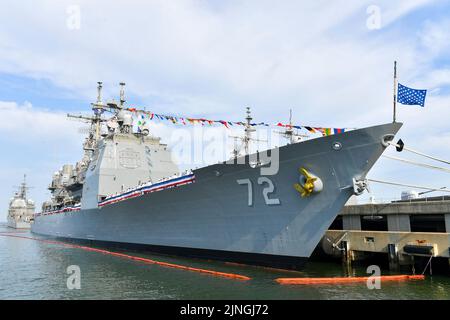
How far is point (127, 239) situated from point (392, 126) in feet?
45.6

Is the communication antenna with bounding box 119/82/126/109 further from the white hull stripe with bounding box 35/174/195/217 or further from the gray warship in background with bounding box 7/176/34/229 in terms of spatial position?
the gray warship in background with bounding box 7/176/34/229

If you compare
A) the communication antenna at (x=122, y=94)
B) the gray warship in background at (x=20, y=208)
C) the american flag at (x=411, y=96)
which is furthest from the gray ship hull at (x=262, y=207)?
the gray warship in background at (x=20, y=208)

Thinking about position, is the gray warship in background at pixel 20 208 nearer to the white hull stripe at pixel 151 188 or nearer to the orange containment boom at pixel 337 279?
the white hull stripe at pixel 151 188

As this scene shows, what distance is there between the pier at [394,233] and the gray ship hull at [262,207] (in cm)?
345

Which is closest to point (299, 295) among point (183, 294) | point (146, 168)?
point (183, 294)

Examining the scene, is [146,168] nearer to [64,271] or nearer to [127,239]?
[127,239]

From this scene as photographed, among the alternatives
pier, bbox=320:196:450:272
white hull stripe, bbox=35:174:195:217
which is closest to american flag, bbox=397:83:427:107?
pier, bbox=320:196:450:272

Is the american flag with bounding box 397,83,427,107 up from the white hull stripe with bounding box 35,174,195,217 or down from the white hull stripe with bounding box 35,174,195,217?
up

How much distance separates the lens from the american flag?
8.79 m

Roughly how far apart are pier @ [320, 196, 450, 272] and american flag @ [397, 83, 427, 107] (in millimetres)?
4274

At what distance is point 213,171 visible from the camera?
1205cm

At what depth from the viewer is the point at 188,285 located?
997 centimetres

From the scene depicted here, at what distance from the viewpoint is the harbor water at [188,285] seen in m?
8.77

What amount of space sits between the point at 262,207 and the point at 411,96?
528 centimetres
